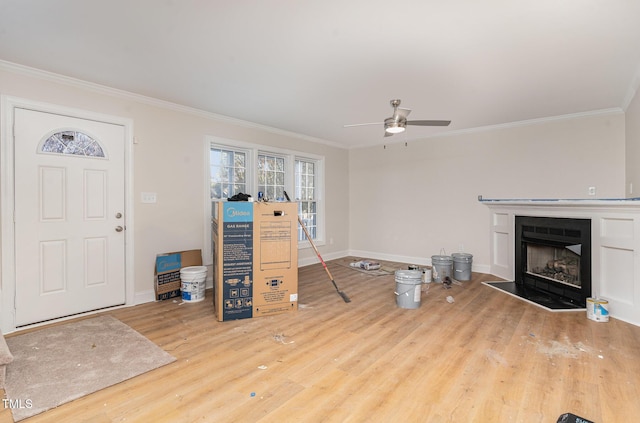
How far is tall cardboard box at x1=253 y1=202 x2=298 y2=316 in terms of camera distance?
3.27 m

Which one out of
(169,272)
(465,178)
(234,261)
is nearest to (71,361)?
(234,261)

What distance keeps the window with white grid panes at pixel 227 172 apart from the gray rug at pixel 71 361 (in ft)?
7.28

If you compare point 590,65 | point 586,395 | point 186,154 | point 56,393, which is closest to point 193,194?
point 186,154

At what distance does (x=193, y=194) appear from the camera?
4.27 meters

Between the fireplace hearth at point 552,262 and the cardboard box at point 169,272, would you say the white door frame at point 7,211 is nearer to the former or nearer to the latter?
the cardboard box at point 169,272

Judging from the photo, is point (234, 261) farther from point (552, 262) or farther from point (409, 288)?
point (552, 262)

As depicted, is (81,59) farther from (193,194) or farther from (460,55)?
(460,55)

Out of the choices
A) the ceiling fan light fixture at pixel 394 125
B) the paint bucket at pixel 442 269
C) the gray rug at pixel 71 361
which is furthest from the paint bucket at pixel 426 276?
the gray rug at pixel 71 361

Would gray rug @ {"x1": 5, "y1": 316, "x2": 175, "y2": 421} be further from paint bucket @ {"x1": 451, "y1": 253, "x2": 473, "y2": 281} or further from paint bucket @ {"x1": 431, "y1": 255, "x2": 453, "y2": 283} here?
paint bucket @ {"x1": 451, "y1": 253, "x2": 473, "y2": 281}

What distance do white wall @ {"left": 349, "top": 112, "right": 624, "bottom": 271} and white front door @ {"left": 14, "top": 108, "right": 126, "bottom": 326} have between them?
4504 mm

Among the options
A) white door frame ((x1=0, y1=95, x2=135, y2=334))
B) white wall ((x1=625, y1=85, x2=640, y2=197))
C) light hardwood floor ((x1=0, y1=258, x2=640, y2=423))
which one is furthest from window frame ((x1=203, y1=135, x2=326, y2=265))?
white wall ((x1=625, y1=85, x2=640, y2=197))

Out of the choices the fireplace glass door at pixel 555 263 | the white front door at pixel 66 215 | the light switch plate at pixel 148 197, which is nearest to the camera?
the white front door at pixel 66 215

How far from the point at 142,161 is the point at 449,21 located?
3.48m

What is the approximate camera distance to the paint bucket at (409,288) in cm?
347
